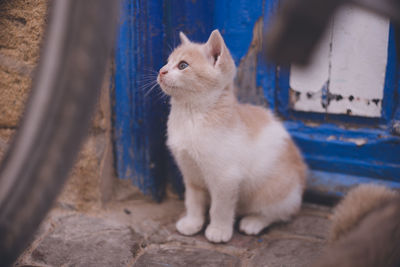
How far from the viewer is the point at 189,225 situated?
1.66 metres

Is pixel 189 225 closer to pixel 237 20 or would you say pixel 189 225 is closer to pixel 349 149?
pixel 349 149

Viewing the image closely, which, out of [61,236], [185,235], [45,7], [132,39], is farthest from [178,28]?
[61,236]

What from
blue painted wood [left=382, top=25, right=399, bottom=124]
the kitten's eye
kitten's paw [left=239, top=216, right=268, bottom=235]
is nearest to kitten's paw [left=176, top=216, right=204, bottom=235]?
kitten's paw [left=239, top=216, right=268, bottom=235]

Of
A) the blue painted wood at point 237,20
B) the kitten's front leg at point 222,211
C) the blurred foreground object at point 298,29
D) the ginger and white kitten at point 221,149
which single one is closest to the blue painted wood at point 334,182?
the ginger and white kitten at point 221,149

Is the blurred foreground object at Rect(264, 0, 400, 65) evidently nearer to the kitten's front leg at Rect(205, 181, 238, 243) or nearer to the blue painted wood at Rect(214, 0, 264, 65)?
the kitten's front leg at Rect(205, 181, 238, 243)

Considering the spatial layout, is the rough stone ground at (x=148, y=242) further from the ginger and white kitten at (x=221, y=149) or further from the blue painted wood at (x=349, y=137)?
the blue painted wood at (x=349, y=137)

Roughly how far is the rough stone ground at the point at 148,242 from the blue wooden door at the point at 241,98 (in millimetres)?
177

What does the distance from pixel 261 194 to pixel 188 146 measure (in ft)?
1.38

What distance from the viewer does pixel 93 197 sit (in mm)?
1776

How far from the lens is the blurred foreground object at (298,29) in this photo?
1.42 ft

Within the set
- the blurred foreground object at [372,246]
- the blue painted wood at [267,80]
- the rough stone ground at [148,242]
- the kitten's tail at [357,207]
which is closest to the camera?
the blurred foreground object at [372,246]

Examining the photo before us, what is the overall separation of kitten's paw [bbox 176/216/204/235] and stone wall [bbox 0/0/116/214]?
0.42m

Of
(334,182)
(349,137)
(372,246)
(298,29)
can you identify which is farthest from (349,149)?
(298,29)

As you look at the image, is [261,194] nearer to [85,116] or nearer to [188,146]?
[188,146]
